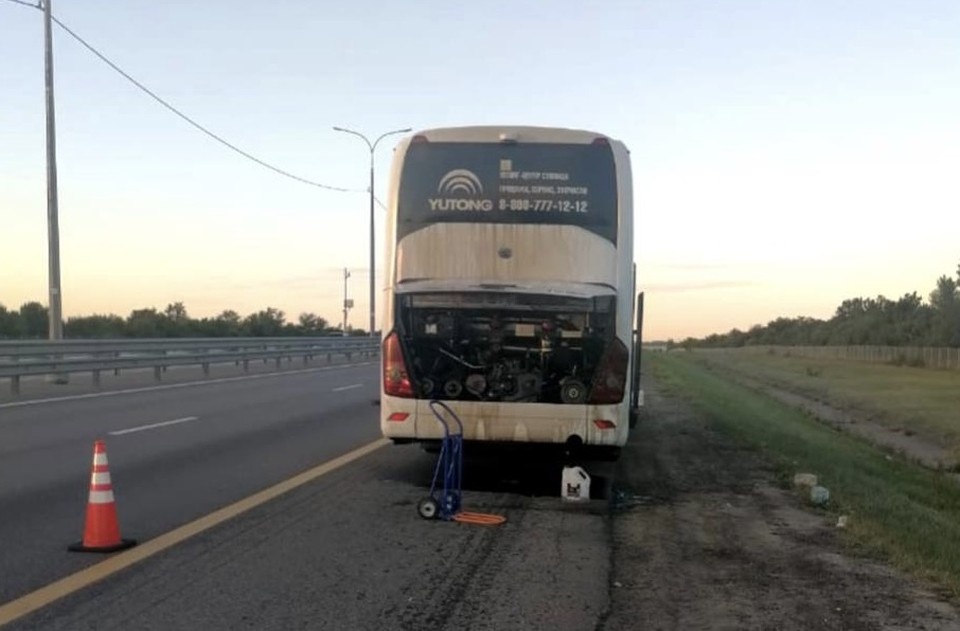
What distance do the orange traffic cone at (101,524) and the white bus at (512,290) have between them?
314 centimetres

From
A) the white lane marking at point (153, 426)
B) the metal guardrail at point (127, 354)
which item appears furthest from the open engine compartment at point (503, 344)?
the metal guardrail at point (127, 354)

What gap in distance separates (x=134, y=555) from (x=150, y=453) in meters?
5.72

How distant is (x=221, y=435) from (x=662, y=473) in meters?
6.40

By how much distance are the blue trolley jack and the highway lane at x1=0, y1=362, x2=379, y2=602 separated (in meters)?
1.90

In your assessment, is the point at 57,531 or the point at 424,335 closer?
the point at 57,531

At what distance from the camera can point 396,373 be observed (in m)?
10.0

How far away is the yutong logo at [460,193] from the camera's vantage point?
33.6ft

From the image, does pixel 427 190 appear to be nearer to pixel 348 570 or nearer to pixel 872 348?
pixel 348 570

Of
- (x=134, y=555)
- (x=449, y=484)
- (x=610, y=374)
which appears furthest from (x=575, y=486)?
(x=134, y=555)

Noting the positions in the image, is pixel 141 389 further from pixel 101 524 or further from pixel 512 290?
pixel 101 524

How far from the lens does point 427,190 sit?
10.3m

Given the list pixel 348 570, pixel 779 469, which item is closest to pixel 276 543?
pixel 348 570

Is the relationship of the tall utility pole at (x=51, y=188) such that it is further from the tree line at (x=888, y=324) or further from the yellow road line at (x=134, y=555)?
the tree line at (x=888, y=324)

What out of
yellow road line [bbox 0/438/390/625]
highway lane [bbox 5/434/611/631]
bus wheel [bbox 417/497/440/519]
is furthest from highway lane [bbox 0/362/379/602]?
bus wheel [bbox 417/497/440/519]
